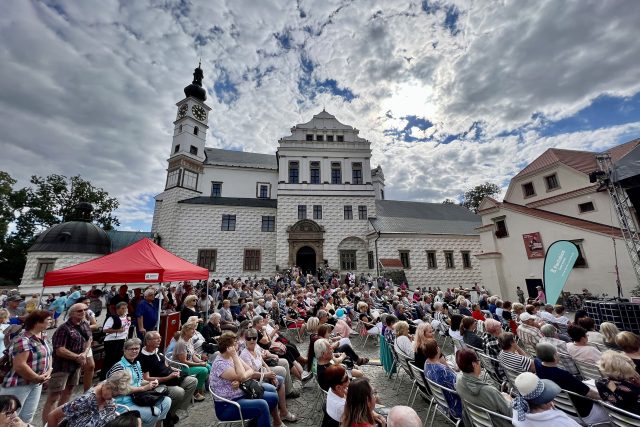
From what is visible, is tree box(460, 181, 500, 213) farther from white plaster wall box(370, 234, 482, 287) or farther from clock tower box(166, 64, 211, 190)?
clock tower box(166, 64, 211, 190)

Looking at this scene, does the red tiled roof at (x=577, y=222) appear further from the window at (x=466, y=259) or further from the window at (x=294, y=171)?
the window at (x=294, y=171)

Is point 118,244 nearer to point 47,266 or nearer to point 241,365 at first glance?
point 47,266

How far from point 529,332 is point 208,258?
70.9 feet

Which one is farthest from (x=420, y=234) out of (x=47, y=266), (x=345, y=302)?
(x=47, y=266)

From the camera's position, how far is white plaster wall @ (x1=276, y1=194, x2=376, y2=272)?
21.8 m

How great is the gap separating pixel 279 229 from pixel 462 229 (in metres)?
17.1

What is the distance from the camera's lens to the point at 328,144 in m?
24.3

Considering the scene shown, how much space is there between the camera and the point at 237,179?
89.4 ft

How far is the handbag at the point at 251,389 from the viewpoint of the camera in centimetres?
340

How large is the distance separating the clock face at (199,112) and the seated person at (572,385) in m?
30.2

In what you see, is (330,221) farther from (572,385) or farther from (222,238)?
(572,385)

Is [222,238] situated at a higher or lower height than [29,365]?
higher

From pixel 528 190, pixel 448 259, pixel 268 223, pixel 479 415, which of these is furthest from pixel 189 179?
pixel 528 190

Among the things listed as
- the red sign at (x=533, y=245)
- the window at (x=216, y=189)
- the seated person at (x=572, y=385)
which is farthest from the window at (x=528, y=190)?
the window at (x=216, y=189)
